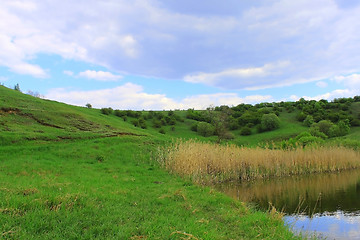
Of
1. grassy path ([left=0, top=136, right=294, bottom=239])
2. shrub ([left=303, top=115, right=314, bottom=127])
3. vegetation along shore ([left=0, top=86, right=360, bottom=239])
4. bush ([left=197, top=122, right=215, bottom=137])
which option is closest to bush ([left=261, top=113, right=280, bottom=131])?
shrub ([left=303, top=115, right=314, bottom=127])

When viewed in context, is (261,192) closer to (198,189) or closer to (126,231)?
(198,189)

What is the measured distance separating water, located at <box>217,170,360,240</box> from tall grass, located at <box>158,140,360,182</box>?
85 centimetres

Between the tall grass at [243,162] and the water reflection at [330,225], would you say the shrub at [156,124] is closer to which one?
the tall grass at [243,162]

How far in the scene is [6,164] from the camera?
41.9ft

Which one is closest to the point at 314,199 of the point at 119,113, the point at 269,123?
the point at 269,123

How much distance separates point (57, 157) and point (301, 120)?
2297 inches

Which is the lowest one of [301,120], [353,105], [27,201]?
[27,201]

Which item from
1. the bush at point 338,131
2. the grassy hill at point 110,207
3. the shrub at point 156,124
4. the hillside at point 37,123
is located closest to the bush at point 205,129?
the shrub at point 156,124

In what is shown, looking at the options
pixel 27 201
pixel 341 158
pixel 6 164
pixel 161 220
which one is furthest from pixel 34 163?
pixel 341 158

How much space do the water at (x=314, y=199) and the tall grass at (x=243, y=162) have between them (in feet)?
2.80

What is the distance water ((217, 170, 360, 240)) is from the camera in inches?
323

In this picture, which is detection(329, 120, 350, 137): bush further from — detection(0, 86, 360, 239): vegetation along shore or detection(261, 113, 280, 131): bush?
detection(0, 86, 360, 239): vegetation along shore

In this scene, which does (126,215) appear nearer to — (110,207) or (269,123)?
(110,207)

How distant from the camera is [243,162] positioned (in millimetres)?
16125
